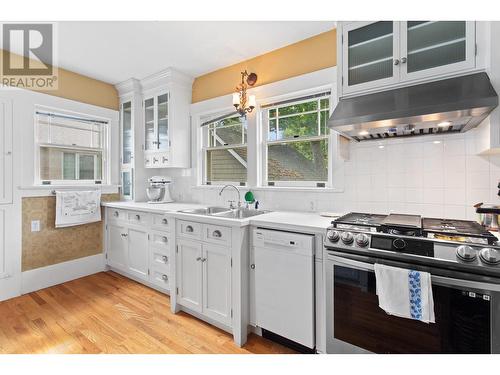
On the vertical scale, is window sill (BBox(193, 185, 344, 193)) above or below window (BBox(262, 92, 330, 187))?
below

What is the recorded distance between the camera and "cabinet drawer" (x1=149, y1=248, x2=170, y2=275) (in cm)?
272

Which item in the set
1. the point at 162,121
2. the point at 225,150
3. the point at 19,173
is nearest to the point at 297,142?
the point at 225,150

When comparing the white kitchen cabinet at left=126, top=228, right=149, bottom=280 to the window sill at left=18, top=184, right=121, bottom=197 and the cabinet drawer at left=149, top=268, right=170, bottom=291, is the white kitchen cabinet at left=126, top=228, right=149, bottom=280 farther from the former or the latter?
the window sill at left=18, top=184, right=121, bottom=197

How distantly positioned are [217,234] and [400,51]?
1.88 m

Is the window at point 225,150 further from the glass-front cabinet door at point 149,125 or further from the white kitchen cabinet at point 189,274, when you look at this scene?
the white kitchen cabinet at point 189,274

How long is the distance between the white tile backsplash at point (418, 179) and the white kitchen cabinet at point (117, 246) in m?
2.37

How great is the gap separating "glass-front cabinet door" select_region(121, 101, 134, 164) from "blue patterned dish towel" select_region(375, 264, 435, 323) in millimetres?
3512

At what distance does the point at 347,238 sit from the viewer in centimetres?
155

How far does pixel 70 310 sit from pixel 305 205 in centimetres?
256

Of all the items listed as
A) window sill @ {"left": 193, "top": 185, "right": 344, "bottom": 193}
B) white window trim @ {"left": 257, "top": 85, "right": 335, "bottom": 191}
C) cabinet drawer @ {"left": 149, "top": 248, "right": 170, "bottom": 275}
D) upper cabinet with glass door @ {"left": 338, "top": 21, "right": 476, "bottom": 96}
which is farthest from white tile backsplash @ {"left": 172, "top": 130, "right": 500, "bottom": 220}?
cabinet drawer @ {"left": 149, "top": 248, "right": 170, "bottom": 275}

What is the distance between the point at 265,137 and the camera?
2.82 metres

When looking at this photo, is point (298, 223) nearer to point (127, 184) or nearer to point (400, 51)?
point (400, 51)

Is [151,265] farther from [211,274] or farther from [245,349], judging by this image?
[245,349]
